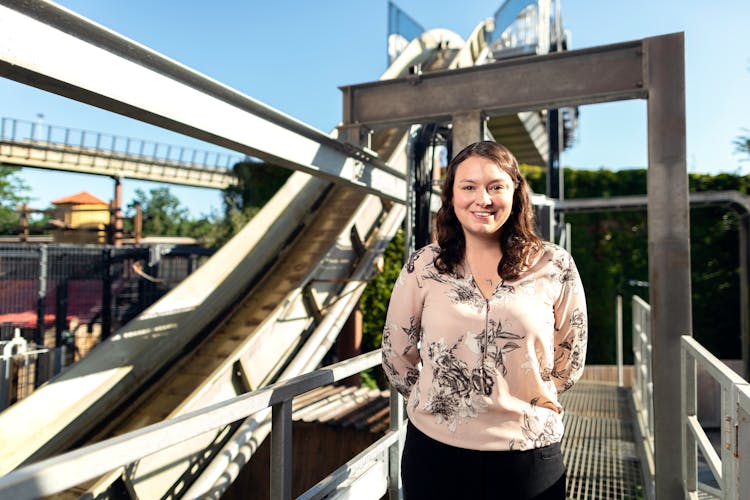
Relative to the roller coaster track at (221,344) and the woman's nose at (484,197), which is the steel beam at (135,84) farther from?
the woman's nose at (484,197)

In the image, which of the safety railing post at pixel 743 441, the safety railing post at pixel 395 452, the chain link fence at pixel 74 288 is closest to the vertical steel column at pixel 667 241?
the safety railing post at pixel 395 452

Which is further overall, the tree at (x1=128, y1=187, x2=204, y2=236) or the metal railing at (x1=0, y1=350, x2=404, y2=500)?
the tree at (x1=128, y1=187, x2=204, y2=236)

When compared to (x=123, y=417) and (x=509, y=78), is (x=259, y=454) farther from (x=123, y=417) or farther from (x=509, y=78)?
(x=509, y=78)

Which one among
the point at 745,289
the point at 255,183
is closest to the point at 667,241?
the point at 745,289

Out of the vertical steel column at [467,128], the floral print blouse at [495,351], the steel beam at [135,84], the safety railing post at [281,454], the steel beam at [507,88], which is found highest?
the steel beam at [507,88]

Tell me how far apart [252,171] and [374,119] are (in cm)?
1211

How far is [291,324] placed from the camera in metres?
6.14

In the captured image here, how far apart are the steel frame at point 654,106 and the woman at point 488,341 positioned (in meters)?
2.81

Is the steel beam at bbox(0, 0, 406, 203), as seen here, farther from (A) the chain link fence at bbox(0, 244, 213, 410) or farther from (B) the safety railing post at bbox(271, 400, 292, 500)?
(A) the chain link fence at bbox(0, 244, 213, 410)

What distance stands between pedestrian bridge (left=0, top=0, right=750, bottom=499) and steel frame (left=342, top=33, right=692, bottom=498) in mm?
13

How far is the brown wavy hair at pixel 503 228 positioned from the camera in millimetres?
1459

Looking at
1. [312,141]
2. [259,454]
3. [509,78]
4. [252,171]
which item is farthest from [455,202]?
[252,171]

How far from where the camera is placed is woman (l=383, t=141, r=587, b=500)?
137 cm

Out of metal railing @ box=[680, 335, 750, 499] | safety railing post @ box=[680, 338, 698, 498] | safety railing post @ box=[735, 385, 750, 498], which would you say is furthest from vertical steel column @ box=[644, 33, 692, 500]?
safety railing post @ box=[735, 385, 750, 498]
